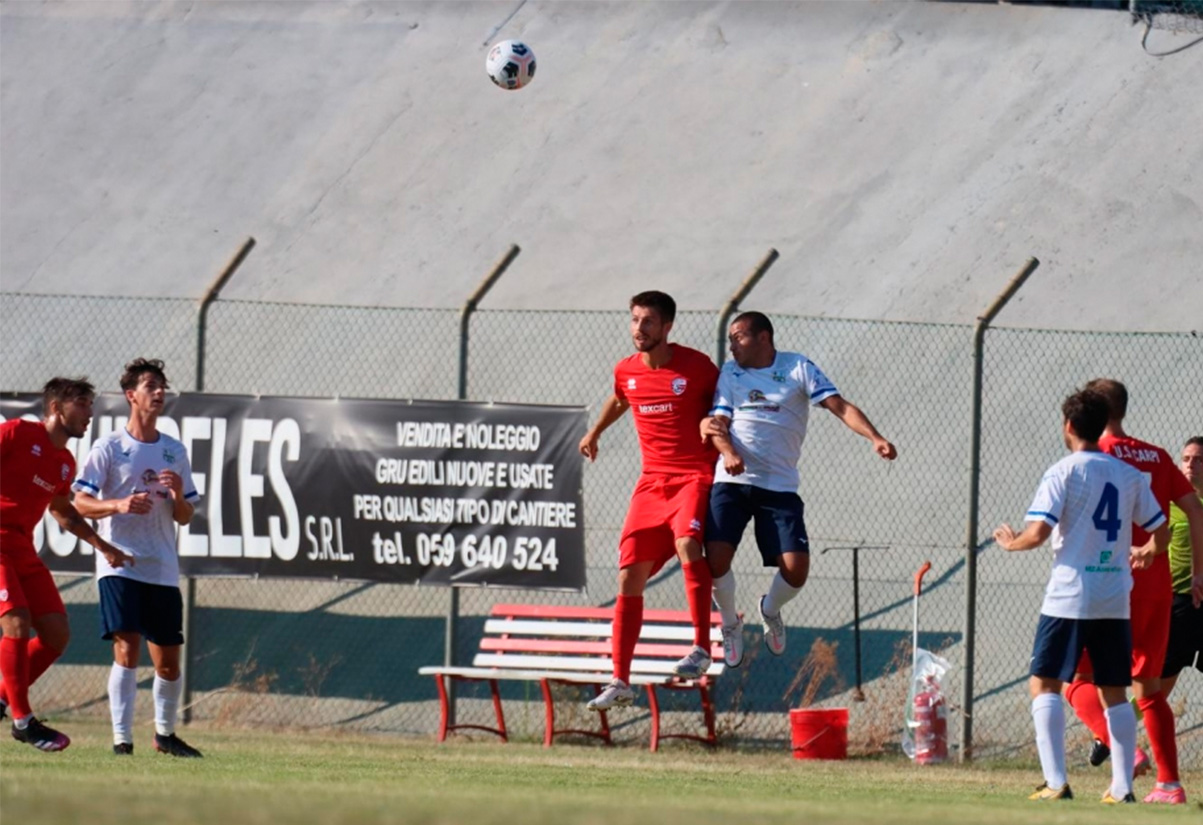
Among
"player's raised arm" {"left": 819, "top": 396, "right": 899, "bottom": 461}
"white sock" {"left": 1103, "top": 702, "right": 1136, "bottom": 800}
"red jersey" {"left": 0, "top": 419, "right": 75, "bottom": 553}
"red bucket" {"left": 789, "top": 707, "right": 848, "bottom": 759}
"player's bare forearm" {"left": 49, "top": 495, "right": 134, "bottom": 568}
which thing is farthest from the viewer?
"red bucket" {"left": 789, "top": 707, "right": 848, "bottom": 759}

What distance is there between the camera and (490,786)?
866 cm

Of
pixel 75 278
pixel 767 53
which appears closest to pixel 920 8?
pixel 767 53

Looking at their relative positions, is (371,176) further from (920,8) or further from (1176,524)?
(1176,524)

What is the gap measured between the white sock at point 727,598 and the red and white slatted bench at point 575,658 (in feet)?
5.66

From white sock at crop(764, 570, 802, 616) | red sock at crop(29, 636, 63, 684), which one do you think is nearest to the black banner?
white sock at crop(764, 570, 802, 616)

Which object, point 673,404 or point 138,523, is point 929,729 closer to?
point 673,404

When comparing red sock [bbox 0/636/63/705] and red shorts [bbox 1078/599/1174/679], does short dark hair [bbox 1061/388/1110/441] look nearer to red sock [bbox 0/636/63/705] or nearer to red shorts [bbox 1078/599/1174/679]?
red shorts [bbox 1078/599/1174/679]

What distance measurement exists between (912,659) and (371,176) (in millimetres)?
9955

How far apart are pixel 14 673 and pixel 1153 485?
6322 mm

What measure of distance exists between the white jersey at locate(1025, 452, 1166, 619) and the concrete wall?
826 centimetres

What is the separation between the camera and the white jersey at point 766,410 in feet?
34.7

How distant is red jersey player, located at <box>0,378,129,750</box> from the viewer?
10.7 m

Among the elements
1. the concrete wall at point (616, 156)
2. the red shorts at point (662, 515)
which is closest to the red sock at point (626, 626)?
the red shorts at point (662, 515)

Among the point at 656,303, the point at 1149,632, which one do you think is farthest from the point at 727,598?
the point at 1149,632
